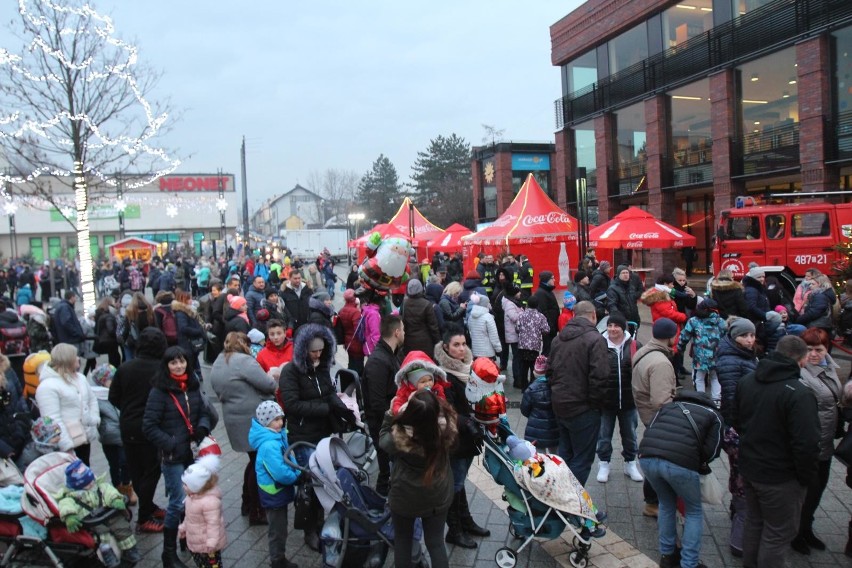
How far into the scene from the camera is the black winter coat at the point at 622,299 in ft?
30.1

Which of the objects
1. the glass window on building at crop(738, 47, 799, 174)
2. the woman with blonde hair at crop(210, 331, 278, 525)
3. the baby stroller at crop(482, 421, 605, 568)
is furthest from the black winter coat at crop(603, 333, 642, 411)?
the glass window on building at crop(738, 47, 799, 174)

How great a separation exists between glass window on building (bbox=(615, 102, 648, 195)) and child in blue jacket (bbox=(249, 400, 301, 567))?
77.8 feet

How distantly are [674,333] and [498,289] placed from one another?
571 cm

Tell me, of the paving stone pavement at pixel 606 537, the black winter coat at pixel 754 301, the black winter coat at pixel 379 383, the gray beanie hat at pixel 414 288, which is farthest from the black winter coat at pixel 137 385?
the black winter coat at pixel 754 301

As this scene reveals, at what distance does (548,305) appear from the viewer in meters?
9.42

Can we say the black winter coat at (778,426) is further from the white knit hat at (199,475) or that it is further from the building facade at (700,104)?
the building facade at (700,104)

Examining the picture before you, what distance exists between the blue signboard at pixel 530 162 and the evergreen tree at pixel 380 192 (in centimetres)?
4124

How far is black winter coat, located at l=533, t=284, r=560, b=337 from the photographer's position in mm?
9370

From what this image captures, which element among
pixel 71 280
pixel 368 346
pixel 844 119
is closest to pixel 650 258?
pixel 844 119

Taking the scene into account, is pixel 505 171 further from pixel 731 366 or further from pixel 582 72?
pixel 731 366

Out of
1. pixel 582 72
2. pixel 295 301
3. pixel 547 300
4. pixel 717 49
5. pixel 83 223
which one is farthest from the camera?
pixel 582 72

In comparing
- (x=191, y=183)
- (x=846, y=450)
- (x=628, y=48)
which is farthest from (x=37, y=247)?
(x=846, y=450)

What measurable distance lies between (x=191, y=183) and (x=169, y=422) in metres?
59.9

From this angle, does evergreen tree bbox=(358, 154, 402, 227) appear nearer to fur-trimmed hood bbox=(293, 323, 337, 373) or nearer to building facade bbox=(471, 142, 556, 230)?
building facade bbox=(471, 142, 556, 230)
